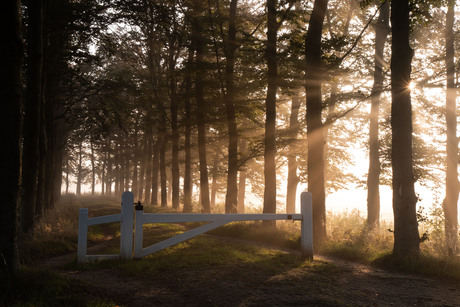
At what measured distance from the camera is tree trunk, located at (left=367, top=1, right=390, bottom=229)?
19.5 meters

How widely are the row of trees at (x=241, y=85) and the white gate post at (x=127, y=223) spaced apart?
6.95 ft

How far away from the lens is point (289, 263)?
8016 millimetres

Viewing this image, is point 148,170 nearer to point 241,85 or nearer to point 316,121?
point 241,85

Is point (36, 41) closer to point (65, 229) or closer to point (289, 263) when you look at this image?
point (65, 229)

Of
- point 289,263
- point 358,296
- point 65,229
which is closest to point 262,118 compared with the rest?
point 65,229

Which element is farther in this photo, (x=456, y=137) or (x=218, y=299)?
(x=456, y=137)

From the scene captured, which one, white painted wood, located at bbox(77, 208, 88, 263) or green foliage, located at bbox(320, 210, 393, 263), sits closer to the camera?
white painted wood, located at bbox(77, 208, 88, 263)

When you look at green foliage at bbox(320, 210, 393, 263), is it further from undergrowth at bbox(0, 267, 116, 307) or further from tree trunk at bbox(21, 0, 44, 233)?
tree trunk at bbox(21, 0, 44, 233)

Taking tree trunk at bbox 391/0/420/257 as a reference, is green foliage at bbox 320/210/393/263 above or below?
below

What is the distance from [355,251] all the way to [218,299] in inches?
227

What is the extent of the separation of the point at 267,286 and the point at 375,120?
54.2 ft

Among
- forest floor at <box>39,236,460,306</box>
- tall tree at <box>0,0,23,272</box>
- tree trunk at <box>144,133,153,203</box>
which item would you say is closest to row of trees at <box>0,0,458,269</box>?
tall tree at <box>0,0,23,272</box>

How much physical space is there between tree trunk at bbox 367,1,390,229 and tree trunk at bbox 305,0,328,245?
891cm

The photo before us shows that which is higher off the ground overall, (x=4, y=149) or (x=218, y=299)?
(x=4, y=149)
